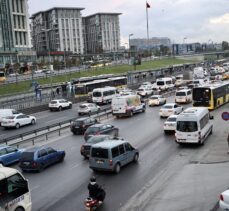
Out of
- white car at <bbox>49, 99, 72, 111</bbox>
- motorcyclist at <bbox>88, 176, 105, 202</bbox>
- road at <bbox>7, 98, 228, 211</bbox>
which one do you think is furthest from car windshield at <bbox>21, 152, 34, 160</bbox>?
white car at <bbox>49, 99, 72, 111</bbox>

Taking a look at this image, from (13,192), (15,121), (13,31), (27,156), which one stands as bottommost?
(15,121)

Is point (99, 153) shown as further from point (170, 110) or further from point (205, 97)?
point (205, 97)

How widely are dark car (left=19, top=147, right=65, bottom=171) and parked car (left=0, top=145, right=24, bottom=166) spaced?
77.0 inches

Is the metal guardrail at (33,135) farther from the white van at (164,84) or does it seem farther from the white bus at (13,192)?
the white van at (164,84)

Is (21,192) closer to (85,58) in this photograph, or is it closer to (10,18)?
(10,18)

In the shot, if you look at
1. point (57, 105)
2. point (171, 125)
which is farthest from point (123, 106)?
point (57, 105)

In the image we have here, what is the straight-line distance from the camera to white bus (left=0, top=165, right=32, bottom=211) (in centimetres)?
1389

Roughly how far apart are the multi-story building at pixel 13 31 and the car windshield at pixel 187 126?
10104 centimetres

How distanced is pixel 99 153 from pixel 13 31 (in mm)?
112091

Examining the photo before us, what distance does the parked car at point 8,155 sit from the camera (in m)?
24.7

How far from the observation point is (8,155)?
25125mm

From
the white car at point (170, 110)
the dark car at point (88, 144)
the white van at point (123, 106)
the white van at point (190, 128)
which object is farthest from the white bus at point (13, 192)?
the white van at point (123, 106)

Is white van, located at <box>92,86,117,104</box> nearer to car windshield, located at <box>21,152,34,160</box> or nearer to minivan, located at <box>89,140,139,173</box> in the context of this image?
car windshield, located at <box>21,152,34,160</box>

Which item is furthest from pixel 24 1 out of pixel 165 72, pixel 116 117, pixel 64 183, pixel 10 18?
pixel 64 183
